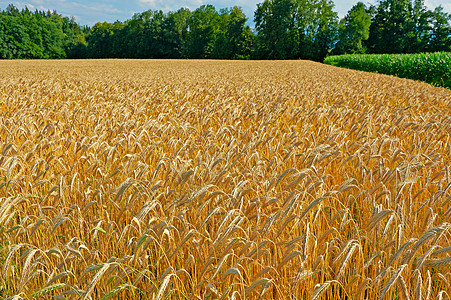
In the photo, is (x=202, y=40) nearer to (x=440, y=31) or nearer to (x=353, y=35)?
(x=353, y=35)

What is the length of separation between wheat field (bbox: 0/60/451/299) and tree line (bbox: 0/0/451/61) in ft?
217

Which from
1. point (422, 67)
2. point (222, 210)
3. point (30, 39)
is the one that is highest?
point (30, 39)

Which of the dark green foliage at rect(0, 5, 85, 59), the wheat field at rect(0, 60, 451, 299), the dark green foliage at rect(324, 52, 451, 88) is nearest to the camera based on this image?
the wheat field at rect(0, 60, 451, 299)

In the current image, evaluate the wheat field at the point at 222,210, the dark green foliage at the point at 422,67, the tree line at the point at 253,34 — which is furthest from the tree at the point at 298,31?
the wheat field at the point at 222,210

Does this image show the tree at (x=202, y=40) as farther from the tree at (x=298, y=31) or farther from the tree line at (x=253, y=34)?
the tree at (x=298, y=31)

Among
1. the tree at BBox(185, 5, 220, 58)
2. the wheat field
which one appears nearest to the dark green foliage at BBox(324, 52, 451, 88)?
the wheat field

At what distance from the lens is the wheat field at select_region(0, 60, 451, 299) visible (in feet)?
5.07

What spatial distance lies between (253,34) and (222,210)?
80690mm

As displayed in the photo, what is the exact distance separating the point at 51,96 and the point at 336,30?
68305 millimetres

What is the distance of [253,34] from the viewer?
78.1 meters

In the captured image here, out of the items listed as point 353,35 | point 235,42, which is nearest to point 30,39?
point 235,42

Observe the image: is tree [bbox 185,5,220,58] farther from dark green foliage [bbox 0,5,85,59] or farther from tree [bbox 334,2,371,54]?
dark green foliage [bbox 0,5,85,59]

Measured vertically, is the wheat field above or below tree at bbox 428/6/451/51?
below

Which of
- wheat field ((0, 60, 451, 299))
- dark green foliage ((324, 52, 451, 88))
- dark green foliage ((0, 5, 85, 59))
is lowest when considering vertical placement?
wheat field ((0, 60, 451, 299))
